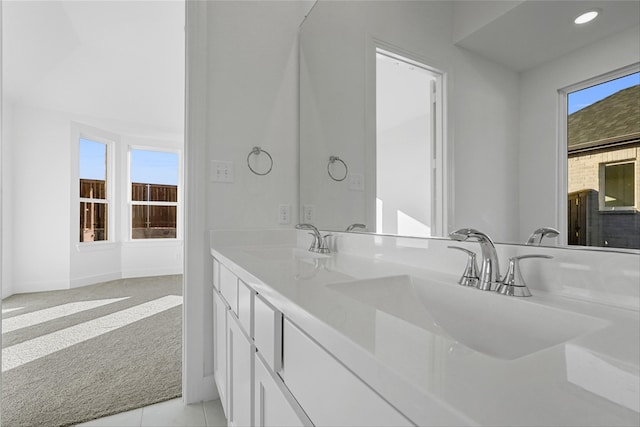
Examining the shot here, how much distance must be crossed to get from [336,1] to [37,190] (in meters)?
4.09

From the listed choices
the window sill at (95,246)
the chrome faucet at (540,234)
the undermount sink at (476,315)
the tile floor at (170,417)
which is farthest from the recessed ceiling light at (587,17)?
the window sill at (95,246)

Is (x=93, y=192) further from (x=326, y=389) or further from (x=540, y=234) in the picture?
(x=540, y=234)

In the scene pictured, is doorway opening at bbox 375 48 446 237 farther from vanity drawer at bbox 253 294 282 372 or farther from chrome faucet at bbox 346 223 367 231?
vanity drawer at bbox 253 294 282 372

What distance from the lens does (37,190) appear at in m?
3.72

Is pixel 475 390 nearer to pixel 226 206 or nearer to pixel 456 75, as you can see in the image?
pixel 456 75

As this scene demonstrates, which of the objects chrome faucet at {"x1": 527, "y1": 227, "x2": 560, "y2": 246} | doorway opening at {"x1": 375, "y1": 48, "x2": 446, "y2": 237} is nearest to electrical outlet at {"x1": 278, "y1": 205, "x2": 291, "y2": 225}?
doorway opening at {"x1": 375, "y1": 48, "x2": 446, "y2": 237}

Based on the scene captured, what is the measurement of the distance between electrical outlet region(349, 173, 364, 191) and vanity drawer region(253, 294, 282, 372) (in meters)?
0.75

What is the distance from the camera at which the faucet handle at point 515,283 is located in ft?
2.06

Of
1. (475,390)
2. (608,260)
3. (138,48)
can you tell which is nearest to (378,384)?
(475,390)

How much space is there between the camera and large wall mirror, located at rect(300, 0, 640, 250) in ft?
2.02

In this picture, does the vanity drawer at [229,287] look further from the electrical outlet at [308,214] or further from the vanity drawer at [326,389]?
the electrical outlet at [308,214]

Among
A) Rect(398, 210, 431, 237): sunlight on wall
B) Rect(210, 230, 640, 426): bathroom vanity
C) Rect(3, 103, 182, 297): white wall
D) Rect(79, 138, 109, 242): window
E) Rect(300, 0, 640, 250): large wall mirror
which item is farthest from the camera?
Rect(79, 138, 109, 242): window

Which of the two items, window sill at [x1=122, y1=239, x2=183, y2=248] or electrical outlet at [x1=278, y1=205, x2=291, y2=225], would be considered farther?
window sill at [x1=122, y1=239, x2=183, y2=248]

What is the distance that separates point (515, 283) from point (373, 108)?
35.9 inches
